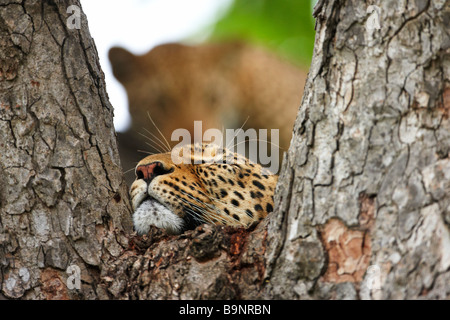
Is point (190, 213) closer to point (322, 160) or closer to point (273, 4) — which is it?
point (322, 160)

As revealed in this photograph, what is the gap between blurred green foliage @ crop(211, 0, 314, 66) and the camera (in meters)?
7.98

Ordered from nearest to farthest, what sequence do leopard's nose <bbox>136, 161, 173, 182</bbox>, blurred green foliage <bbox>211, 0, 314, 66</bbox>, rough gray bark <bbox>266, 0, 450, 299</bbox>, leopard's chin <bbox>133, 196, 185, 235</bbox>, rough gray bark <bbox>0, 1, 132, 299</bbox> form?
rough gray bark <bbox>266, 0, 450, 299</bbox>, rough gray bark <bbox>0, 1, 132, 299</bbox>, leopard's chin <bbox>133, 196, 185, 235</bbox>, leopard's nose <bbox>136, 161, 173, 182</bbox>, blurred green foliage <bbox>211, 0, 314, 66</bbox>

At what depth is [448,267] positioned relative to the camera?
85.0 inches

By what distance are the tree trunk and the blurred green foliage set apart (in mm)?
5094

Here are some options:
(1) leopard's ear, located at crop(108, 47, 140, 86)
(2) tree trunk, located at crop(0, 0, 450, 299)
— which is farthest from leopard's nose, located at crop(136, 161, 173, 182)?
(1) leopard's ear, located at crop(108, 47, 140, 86)

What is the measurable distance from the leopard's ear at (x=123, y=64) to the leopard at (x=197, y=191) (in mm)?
5539

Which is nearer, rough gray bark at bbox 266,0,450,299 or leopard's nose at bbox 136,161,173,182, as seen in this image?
rough gray bark at bbox 266,0,450,299

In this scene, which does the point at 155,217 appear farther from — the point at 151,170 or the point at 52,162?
the point at 52,162

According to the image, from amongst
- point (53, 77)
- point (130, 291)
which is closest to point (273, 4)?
point (53, 77)

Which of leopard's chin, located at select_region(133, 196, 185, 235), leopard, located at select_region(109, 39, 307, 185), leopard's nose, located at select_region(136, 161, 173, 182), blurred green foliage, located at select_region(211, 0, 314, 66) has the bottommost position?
leopard's chin, located at select_region(133, 196, 185, 235)

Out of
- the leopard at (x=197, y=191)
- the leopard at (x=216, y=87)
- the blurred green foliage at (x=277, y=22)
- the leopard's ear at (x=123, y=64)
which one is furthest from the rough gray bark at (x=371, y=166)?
the leopard's ear at (x=123, y=64)

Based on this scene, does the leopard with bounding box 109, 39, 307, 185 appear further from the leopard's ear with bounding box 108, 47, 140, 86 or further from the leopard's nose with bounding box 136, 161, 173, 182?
the leopard's nose with bounding box 136, 161, 173, 182

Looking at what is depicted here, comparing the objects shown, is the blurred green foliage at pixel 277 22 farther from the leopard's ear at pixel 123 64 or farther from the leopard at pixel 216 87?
the leopard's ear at pixel 123 64

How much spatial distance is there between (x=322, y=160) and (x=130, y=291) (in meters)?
1.07
